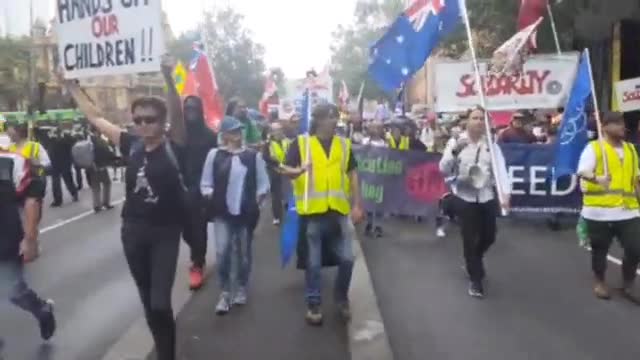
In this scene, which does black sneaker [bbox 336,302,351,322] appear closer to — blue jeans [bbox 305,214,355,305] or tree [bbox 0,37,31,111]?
blue jeans [bbox 305,214,355,305]

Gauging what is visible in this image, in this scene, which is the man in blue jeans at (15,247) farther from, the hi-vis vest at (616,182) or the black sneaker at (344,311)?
the hi-vis vest at (616,182)

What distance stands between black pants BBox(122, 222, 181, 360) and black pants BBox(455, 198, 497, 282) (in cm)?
324

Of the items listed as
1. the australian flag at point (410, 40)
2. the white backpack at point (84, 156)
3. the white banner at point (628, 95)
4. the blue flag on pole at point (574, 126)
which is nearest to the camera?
the blue flag on pole at point (574, 126)

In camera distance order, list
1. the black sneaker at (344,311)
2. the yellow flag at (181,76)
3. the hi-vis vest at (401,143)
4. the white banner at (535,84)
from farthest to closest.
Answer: the hi-vis vest at (401,143) → the white banner at (535,84) → the yellow flag at (181,76) → the black sneaker at (344,311)

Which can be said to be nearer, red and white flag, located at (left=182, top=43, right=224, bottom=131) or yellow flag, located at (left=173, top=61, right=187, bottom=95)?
red and white flag, located at (left=182, top=43, right=224, bottom=131)

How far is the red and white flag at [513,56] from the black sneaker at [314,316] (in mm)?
5296

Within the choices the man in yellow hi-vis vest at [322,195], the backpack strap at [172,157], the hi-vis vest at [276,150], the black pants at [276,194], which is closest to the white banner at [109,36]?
the backpack strap at [172,157]

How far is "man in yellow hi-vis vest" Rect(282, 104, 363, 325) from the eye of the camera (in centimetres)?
620

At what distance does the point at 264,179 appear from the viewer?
6898 millimetres

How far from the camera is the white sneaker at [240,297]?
6.93 metres

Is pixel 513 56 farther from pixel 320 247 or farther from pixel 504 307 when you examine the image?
pixel 320 247

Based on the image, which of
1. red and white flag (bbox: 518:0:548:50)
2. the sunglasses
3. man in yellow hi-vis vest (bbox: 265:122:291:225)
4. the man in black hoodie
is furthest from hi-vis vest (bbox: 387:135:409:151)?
the sunglasses

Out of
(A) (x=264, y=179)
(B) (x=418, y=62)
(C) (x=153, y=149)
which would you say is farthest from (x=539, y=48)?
(C) (x=153, y=149)

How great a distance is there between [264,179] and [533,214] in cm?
593
